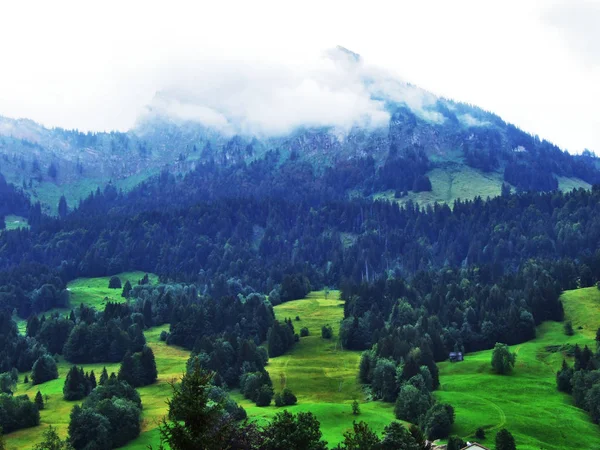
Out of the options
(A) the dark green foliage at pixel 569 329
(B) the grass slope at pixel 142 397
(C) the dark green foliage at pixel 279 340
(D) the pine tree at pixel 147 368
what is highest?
(A) the dark green foliage at pixel 569 329

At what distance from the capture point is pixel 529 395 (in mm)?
131875

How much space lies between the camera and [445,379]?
148250mm

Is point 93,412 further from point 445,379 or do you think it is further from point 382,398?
point 445,379

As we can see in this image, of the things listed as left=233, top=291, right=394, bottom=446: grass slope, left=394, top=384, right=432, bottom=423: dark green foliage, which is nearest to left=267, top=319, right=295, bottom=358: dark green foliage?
left=233, top=291, right=394, bottom=446: grass slope

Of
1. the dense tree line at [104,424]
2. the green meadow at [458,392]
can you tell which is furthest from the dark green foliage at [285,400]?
the dense tree line at [104,424]

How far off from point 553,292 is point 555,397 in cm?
5866

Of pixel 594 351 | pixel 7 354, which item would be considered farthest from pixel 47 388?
pixel 594 351

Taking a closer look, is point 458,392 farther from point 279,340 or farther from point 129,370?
point 129,370

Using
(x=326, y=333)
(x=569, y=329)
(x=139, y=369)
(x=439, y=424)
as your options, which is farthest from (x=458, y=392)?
(x=139, y=369)

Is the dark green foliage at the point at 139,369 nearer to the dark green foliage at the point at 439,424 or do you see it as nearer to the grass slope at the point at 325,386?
the grass slope at the point at 325,386

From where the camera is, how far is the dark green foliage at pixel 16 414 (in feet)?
402

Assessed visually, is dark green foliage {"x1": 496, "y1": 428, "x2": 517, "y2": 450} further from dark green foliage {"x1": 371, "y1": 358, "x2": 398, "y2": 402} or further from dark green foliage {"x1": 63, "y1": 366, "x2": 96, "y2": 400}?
dark green foliage {"x1": 63, "y1": 366, "x2": 96, "y2": 400}

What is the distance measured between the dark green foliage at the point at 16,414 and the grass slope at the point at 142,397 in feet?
5.37

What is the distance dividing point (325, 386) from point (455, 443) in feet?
174
